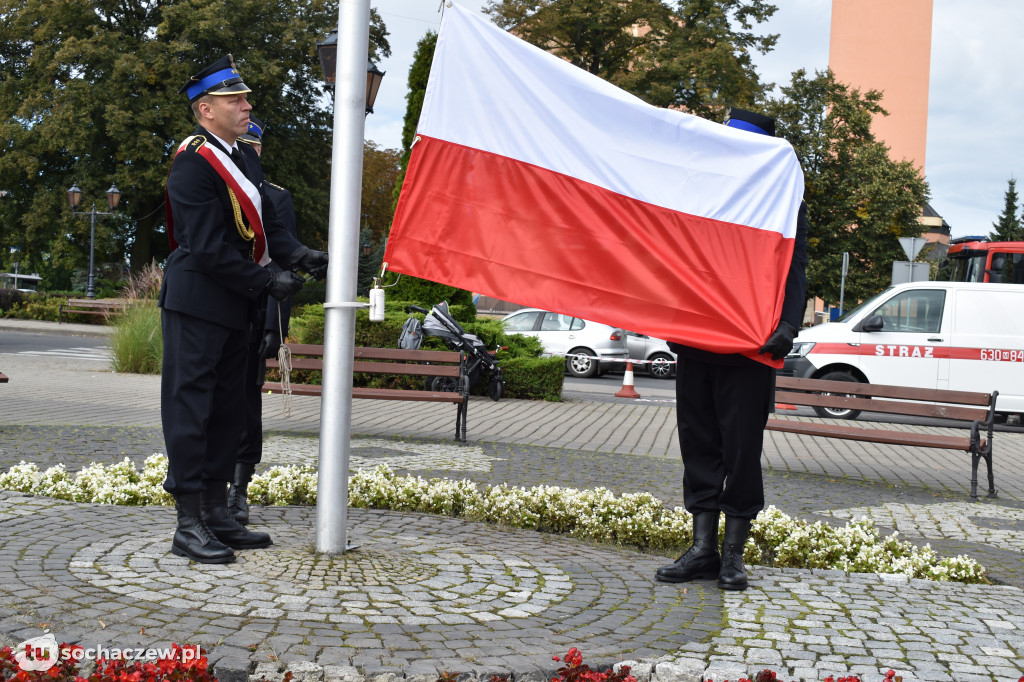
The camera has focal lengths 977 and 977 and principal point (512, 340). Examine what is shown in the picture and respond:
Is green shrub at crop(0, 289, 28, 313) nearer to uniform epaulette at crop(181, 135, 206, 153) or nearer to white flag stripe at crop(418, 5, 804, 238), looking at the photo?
uniform epaulette at crop(181, 135, 206, 153)

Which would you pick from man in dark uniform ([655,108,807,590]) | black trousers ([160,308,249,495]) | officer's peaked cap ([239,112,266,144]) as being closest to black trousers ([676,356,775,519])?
man in dark uniform ([655,108,807,590])

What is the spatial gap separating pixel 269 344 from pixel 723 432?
260 centimetres

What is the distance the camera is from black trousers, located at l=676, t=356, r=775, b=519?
4.47m

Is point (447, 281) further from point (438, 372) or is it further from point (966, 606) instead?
point (438, 372)

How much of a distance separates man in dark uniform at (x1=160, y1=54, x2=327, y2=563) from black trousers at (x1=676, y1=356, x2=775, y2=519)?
6.12ft

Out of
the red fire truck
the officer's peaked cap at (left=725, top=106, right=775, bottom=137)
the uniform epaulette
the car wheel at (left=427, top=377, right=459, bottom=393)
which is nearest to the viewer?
the uniform epaulette

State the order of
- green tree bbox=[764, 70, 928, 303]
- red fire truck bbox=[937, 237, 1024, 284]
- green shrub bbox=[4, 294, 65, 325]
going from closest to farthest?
red fire truck bbox=[937, 237, 1024, 284] < green shrub bbox=[4, 294, 65, 325] < green tree bbox=[764, 70, 928, 303]

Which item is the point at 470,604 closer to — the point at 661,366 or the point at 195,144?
the point at 195,144

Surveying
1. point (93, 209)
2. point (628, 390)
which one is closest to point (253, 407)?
point (628, 390)

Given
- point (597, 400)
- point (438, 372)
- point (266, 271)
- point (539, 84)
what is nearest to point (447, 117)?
point (539, 84)

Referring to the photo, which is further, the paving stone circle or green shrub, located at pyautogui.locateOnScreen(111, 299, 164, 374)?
green shrub, located at pyautogui.locateOnScreen(111, 299, 164, 374)

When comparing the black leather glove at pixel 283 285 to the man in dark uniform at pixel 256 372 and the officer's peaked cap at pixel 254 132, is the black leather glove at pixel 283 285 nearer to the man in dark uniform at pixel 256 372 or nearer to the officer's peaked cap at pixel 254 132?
the man in dark uniform at pixel 256 372

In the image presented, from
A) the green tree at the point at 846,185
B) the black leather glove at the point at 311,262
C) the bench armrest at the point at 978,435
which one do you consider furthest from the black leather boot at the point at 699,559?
the green tree at the point at 846,185

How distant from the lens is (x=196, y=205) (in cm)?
422
